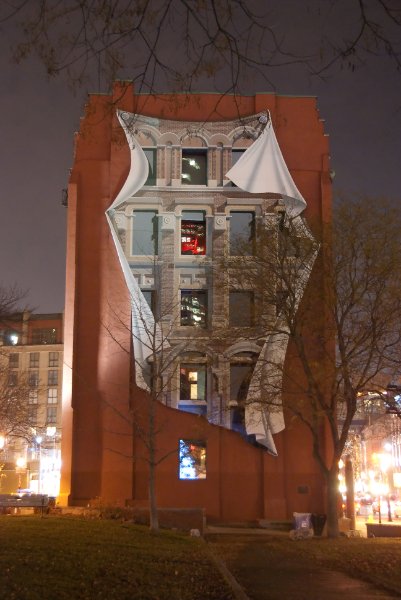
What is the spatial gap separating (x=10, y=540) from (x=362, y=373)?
44.9 feet

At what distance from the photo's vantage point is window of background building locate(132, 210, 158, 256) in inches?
1334

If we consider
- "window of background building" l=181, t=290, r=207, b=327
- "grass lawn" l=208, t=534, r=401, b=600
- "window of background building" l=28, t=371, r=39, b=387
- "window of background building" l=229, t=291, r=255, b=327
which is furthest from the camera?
"window of background building" l=28, t=371, r=39, b=387

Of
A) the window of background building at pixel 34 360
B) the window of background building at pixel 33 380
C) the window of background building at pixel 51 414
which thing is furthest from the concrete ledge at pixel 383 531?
the window of background building at pixel 34 360

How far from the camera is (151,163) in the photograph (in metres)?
34.8

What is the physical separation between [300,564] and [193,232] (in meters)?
20.2

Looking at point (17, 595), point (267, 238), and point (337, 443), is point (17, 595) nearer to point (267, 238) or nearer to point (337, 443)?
point (337, 443)

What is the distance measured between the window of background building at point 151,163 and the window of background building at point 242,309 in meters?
6.33

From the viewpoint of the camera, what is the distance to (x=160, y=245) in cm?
3375

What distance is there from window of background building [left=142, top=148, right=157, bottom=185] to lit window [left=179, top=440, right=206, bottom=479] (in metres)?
11.5

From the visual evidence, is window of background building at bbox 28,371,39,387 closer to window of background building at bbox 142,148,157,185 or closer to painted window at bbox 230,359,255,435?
window of background building at bbox 142,148,157,185

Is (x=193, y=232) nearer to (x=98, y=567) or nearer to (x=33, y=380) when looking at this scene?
(x=98, y=567)

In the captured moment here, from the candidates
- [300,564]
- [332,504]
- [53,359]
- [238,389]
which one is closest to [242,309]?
[238,389]

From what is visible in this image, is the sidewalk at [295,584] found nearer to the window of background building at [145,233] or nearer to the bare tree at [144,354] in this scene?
the bare tree at [144,354]

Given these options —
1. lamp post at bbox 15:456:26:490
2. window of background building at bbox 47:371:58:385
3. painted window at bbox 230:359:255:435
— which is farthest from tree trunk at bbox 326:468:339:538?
window of background building at bbox 47:371:58:385
